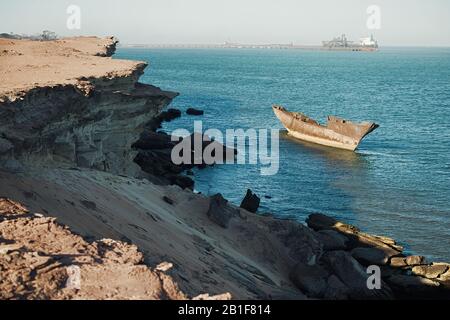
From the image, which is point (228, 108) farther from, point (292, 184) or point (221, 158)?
point (292, 184)

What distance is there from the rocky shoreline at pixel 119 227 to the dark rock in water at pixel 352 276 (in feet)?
0.17

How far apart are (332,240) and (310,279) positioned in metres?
5.46

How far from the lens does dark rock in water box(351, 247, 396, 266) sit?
891 inches

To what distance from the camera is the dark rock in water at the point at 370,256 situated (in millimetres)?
22625

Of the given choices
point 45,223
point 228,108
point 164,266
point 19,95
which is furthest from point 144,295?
point 228,108

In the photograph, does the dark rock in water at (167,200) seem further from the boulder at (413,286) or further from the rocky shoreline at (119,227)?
the boulder at (413,286)

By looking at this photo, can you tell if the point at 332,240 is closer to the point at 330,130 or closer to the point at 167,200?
the point at 167,200

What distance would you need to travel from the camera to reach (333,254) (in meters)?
20.7

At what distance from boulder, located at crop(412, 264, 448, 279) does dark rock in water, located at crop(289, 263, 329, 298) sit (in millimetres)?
4822

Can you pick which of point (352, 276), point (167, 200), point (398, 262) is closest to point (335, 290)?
point (352, 276)

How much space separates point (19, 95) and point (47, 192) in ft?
10.8

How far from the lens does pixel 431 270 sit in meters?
21.8

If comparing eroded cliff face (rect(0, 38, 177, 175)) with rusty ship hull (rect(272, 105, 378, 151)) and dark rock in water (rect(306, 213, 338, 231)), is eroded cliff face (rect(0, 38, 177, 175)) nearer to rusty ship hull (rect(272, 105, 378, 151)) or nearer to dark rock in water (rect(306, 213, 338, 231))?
dark rock in water (rect(306, 213, 338, 231))

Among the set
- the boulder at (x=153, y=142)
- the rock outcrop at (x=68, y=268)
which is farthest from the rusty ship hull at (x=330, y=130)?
the rock outcrop at (x=68, y=268)
